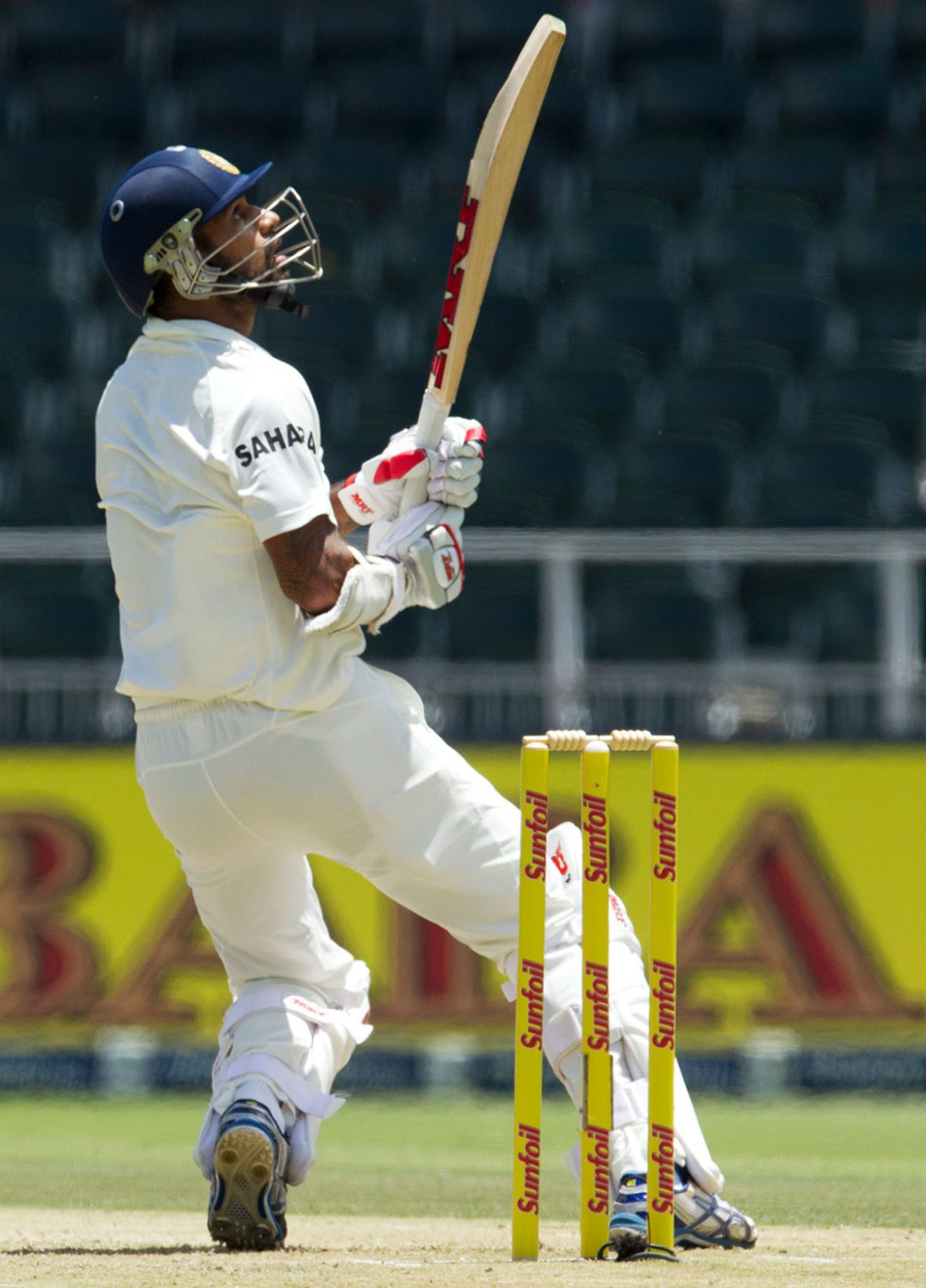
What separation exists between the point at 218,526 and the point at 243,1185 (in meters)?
1.20

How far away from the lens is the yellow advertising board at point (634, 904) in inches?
301

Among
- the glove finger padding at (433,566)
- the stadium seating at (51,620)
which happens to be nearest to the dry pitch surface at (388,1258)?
the glove finger padding at (433,566)

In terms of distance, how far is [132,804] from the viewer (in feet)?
25.8

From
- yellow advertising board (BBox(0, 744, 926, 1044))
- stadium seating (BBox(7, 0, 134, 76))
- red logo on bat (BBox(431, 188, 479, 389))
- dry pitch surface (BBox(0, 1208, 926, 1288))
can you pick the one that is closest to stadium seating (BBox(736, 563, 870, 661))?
yellow advertising board (BBox(0, 744, 926, 1044))

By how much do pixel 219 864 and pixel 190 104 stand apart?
9.60 meters

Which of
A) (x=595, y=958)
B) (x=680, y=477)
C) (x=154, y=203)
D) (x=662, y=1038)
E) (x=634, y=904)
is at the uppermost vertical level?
(x=154, y=203)

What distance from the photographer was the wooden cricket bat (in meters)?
3.99

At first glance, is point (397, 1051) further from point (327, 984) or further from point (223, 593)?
point (223, 593)

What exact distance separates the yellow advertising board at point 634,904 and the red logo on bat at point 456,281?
3697 mm

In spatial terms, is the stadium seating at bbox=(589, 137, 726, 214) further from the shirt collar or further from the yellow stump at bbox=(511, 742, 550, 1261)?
the yellow stump at bbox=(511, 742, 550, 1261)

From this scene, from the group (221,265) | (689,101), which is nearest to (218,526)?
(221,265)

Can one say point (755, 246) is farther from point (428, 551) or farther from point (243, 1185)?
point (243, 1185)

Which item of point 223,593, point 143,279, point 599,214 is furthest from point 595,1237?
point 599,214

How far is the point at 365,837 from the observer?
377 cm
